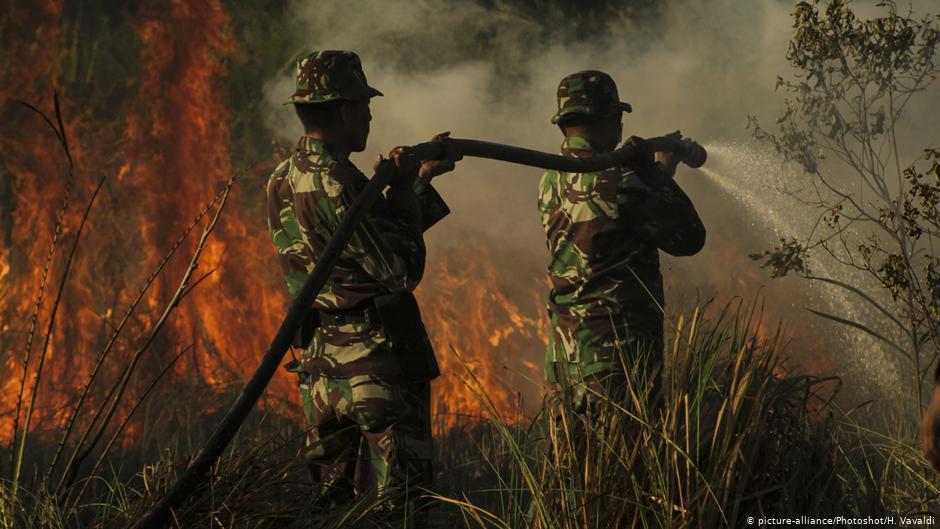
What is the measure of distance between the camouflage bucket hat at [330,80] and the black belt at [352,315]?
28.3 inches

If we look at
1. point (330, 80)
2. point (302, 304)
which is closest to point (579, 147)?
point (330, 80)

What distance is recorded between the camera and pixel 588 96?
14.9ft

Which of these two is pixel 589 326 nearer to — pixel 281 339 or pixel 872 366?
pixel 281 339

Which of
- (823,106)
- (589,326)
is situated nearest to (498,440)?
(589,326)

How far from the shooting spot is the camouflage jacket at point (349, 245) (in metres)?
3.47

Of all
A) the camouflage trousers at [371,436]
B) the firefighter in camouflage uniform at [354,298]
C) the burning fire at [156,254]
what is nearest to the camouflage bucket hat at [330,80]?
the firefighter in camouflage uniform at [354,298]

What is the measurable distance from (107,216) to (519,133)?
10.7 feet

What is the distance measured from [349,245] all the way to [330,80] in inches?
23.5

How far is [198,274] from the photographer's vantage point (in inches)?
316

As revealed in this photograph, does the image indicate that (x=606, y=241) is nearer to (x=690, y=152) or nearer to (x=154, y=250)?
(x=690, y=152)

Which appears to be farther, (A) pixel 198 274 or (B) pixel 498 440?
(A) pixel 198 274

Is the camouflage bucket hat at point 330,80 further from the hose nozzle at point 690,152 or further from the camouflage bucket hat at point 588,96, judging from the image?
the hose nozzle at point 690,152

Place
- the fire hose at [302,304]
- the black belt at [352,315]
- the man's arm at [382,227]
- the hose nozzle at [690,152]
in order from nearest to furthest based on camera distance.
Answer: the fire hose at [302,304] < the man's arm at [382,227] < the black belt at [352,315] < the hose nozzle at [690,152]

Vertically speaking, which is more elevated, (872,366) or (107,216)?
(107,216)
